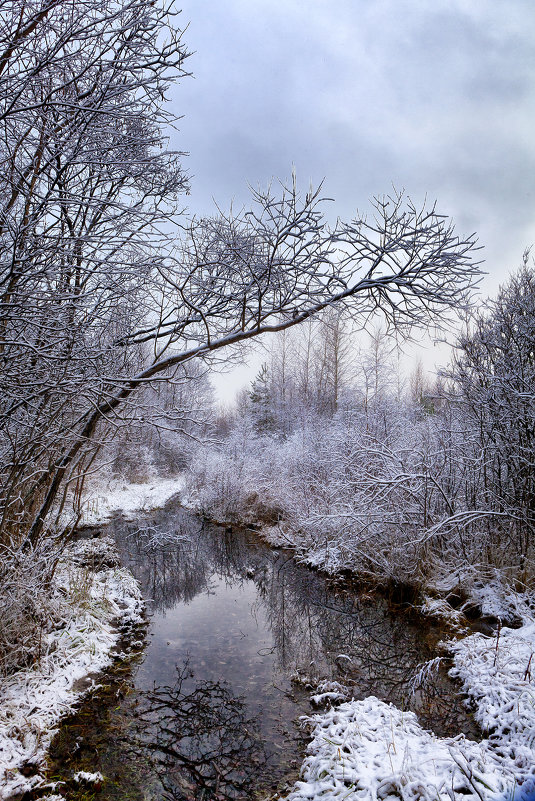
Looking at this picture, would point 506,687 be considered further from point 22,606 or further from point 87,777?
point 22,606

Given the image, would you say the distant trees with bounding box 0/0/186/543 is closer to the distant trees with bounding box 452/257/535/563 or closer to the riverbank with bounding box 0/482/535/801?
the riverbank with bounding box 0/482/535/801

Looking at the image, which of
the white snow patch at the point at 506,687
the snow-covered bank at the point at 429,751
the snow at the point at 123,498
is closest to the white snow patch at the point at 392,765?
A: the snow-covered bank at the point at 429,751

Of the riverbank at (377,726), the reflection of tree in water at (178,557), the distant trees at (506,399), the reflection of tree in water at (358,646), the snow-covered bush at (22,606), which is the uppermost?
the distant trees at (506,399)

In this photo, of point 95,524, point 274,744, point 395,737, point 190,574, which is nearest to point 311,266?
point 395,737

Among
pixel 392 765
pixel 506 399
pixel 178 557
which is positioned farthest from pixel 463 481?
pixel 178 557

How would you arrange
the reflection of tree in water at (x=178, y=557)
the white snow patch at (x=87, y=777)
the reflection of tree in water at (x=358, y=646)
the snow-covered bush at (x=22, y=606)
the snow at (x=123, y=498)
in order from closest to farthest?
the white snow patch at (x=87, y=777) < the snow-covered bush at (x=22, y=606) < the reflection of tree in water at (x=358, y=646) < the reflection of tree in water at (x=178, y=557) < the snow at (x=123, y=498)

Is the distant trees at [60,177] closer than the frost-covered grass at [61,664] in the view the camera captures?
Yes

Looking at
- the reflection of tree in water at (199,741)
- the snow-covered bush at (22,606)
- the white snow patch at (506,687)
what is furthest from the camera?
the snow-covered bush at (22,606)

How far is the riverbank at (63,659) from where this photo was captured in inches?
144

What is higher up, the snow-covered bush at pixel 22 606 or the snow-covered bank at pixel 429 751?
the snow-covered bush at pixel 22 606

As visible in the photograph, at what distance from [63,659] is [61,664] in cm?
7

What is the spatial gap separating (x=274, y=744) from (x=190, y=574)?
6.26 m

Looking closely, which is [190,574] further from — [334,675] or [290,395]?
[290,395]

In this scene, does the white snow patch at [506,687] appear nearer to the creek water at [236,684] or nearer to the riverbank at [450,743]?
the riverbank at [450,743]
